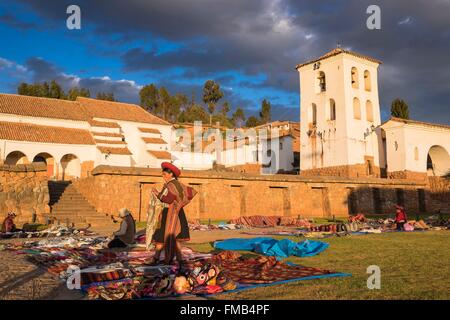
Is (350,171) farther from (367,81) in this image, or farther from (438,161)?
(438,161)

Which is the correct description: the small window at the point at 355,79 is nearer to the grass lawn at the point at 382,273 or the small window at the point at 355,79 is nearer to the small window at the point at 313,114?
the small window at the point at 313,114

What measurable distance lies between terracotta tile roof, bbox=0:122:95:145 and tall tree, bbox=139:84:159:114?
80.6ft

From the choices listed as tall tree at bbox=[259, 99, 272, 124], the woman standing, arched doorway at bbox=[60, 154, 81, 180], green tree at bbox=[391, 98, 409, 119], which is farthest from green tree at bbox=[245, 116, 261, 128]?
the woman standing

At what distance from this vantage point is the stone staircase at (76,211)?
16.2 meters

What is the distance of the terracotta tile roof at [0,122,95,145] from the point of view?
3105 cm

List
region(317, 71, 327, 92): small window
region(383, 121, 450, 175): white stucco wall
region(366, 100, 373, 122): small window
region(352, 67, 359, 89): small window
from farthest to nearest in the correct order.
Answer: region(317, 71, 327, 92): small window
region(366, 100, 373, 122): small window
region(352, 67, 359, 89): small window
region(383, 121, 450, 175): white stucco wall

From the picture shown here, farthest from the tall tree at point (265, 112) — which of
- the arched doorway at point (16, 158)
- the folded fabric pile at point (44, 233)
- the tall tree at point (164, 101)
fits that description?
the folded fabric pile at point (44, 233)

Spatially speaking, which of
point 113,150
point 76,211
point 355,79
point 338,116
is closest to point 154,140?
point 113,150

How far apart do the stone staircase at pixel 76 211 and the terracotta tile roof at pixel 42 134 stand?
490 inches

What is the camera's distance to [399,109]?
42500 mm

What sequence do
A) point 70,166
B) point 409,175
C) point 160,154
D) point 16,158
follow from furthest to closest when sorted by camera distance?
point 160,154 → point 70,166 → point 16,158 → point 409,175

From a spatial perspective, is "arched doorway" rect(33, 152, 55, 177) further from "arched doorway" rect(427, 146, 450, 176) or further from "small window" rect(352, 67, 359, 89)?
"arched doorway" rect(427, 146, 450, 176)

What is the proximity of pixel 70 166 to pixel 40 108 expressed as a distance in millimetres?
6261
